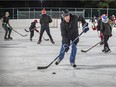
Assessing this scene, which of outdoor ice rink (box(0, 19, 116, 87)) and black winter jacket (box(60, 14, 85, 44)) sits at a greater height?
black winter jacket (box(60, 14, 85, 44))

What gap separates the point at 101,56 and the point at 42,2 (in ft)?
137

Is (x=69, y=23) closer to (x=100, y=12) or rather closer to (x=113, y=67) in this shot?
(x=113, y=67)

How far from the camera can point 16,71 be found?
26.5 feet

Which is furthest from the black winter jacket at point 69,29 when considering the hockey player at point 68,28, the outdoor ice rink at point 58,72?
the outdoor ice rink at point 58,72

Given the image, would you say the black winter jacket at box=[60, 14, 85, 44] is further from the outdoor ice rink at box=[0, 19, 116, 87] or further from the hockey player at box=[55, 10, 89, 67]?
the outdoor ice rink at box=[0, 19, 116, 87]

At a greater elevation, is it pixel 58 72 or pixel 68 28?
pixel 68 28

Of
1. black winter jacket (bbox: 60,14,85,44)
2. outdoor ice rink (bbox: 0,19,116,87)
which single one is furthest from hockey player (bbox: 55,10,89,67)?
outdoor ice rink (bbox: 0,19,116,87)

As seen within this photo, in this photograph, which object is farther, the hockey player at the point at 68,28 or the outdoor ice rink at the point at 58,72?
the hockey player at the point at 68,28

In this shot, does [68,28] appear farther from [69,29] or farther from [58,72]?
[58,72]

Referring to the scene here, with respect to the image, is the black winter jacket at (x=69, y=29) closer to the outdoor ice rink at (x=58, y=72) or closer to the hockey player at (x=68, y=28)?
the hockey player at (x=68, y=28)

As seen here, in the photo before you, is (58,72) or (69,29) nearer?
(58,72)

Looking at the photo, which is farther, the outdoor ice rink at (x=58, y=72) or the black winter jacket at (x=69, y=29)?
the black winter jacket at (x=69, y=29)

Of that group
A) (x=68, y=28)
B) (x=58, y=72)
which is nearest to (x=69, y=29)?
(x=68, y=28)

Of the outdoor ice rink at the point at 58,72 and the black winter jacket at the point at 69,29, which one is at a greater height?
the black winter jacket at the point at 69,29
